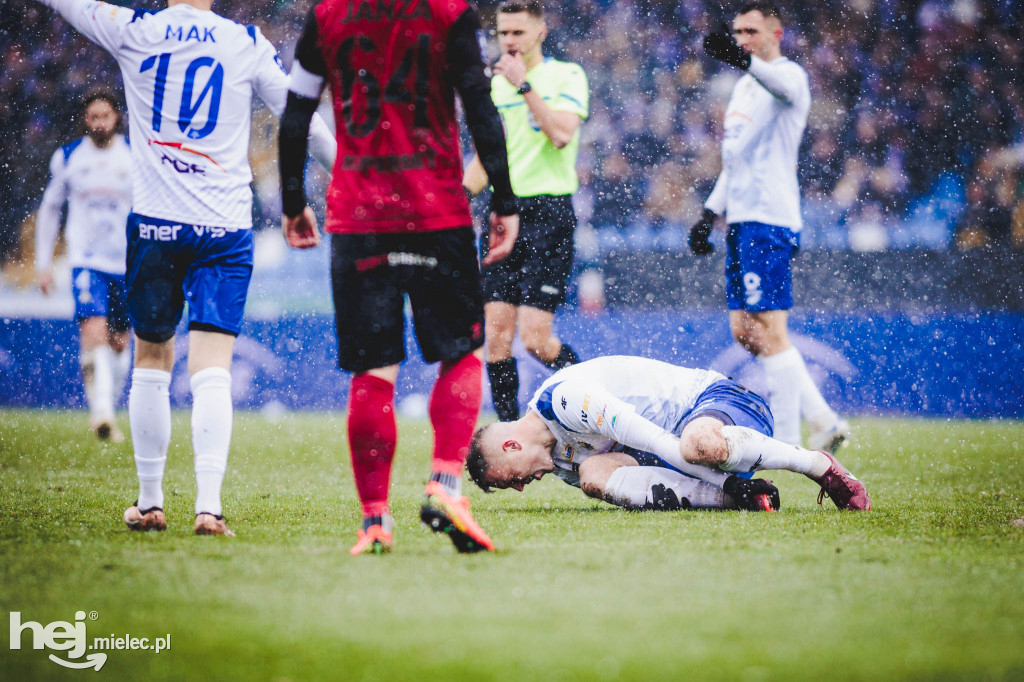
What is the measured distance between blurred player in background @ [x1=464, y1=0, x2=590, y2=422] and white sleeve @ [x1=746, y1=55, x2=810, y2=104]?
927 millimetres

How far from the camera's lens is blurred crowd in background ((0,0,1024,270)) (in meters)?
10.9

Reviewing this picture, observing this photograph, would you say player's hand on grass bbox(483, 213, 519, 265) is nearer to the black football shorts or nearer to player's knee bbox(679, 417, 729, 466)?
the black football shorts

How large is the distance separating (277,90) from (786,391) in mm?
3158

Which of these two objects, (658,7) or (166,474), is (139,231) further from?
(658,7)

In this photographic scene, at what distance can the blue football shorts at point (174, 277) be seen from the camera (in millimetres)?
3383

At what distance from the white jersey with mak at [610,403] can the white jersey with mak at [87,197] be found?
447cm

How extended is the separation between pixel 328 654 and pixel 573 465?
222 cm

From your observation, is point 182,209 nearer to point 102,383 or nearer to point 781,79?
point 781,79

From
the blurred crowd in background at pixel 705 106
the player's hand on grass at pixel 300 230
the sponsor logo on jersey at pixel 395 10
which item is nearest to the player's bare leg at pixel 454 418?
the player's hand on grass at pixel 300 230

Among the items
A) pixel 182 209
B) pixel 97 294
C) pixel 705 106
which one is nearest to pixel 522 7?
pixel 182 209

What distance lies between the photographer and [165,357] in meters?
3.49

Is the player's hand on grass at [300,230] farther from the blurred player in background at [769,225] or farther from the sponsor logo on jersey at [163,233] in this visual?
the blurred player in background at [769,225]

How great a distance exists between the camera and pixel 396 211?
2.86 m

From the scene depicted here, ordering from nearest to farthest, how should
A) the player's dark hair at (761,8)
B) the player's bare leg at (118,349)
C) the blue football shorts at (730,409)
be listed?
1. the blue football shorts at (730,409)
2. the player's dark hair at (761,8)
3. the player's bare leg at (118,349)
